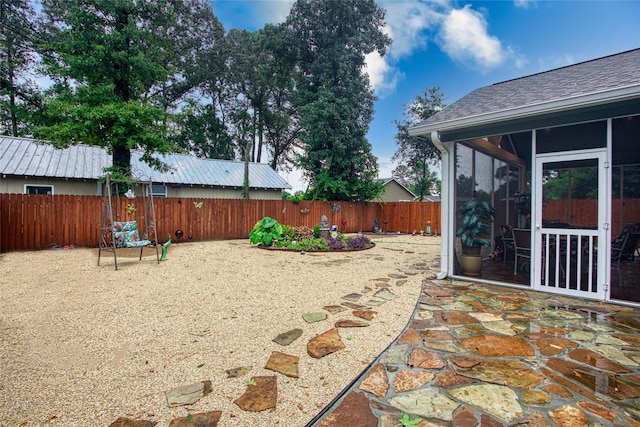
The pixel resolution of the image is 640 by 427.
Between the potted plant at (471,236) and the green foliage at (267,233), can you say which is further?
the green foliage at (267,233)

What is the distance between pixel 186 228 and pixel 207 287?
21.1 feet

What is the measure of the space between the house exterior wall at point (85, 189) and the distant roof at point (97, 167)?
12.4 inches

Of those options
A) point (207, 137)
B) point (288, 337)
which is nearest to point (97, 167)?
point (207, 137)

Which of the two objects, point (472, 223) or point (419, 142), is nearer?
point (472, 223)

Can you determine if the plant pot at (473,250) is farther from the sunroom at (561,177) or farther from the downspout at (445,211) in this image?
the downspout at (445,211)

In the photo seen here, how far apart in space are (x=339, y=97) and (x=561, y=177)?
12.3 m

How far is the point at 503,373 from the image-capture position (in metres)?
2.10

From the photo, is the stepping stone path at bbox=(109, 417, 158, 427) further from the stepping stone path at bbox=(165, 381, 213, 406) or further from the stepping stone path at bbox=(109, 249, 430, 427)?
the stepping stone path at bbox=(165, 381, 213, 406)

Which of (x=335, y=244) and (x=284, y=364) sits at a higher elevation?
(x=335, y=244)

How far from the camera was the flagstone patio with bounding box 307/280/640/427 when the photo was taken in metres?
1.67

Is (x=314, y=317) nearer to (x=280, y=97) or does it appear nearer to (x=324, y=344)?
(x=324, y=344)

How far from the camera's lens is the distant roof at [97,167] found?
10.4 metres

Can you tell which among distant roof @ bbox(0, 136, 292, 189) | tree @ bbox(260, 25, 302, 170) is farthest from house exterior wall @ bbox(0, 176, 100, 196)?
tree @ bbox(260, 25, 302, 170)

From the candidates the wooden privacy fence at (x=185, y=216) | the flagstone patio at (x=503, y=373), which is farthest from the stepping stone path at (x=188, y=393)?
the wooden privacy fence at (x=185, y=216)
